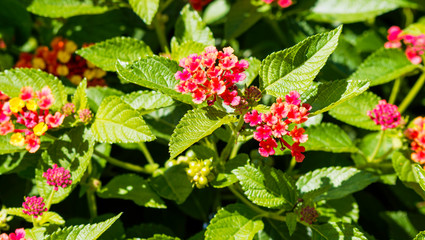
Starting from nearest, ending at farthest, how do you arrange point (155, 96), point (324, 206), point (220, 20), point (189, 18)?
point (155, 96) < point (324, 206) < point (189, 18) < point (220, 20)

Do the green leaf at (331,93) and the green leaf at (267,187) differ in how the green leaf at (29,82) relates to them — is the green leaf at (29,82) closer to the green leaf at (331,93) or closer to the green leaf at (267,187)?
the green leaf at (267,187)

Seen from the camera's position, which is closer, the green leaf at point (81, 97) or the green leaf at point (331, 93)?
the green leaf at point (331, 93)

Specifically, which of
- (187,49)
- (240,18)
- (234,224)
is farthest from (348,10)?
(234,224)

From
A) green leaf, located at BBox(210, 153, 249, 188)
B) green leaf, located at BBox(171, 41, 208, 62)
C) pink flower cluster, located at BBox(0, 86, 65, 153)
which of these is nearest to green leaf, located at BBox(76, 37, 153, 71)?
green leaf, located at BBox(171, 41, 208, 62)

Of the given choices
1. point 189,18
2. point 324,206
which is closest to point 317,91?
point 324,206

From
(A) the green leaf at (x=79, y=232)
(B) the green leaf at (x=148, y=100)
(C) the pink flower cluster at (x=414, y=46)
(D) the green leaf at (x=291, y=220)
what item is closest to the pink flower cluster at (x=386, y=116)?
(C) the pink flower cluster at (x=414, y=46)

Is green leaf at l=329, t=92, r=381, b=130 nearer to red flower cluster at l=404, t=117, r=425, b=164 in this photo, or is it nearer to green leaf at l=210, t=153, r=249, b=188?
red flower cluster at l=404, t=117, r=425, b=164

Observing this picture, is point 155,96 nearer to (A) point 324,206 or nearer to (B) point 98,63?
(B) point 98,63
